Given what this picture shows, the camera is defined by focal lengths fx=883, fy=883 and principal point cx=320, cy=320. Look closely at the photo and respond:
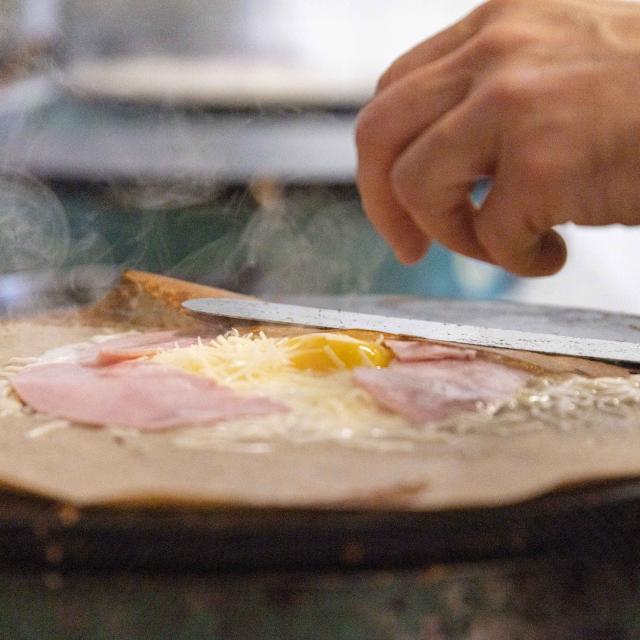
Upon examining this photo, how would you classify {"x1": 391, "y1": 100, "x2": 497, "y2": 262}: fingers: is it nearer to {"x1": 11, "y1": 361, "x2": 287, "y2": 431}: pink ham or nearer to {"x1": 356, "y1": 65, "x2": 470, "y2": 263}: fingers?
{"x1": 356, "y1": 65, "x2": 470, "y2": 263}: fingers

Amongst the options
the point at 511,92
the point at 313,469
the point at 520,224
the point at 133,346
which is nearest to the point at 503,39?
the point at 511,92

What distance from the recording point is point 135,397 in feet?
3.52

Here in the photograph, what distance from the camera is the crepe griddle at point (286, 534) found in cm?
76

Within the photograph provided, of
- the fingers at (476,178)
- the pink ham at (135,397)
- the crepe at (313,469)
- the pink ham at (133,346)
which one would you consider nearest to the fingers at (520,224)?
the fingers at (476,178)

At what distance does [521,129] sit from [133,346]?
674 mm

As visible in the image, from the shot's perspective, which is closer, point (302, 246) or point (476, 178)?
point (476, 178)

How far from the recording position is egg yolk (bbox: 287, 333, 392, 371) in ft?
3.95

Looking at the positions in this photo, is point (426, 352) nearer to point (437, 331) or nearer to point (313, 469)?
point (437, 331)

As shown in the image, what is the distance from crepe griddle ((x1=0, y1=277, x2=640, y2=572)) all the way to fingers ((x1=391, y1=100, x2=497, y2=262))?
0.43m

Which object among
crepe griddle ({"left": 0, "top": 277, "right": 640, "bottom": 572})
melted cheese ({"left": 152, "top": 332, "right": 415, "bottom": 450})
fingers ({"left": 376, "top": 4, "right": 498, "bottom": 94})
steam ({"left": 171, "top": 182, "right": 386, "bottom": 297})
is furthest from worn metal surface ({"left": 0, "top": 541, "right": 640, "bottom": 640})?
steam ({"left": 171, "top": 182, "right": 386, "bottom": 297})

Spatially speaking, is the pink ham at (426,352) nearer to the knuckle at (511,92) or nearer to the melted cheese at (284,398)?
the melted cheese at (284,398)

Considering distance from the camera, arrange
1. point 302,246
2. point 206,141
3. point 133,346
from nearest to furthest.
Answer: point 133,346
point 302,246
point 206,141

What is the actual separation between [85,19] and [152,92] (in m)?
0.51

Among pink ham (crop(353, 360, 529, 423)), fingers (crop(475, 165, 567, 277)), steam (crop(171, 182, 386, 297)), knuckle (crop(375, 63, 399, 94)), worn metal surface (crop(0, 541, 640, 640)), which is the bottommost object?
steam (crop(171, 182, 386, 297))
